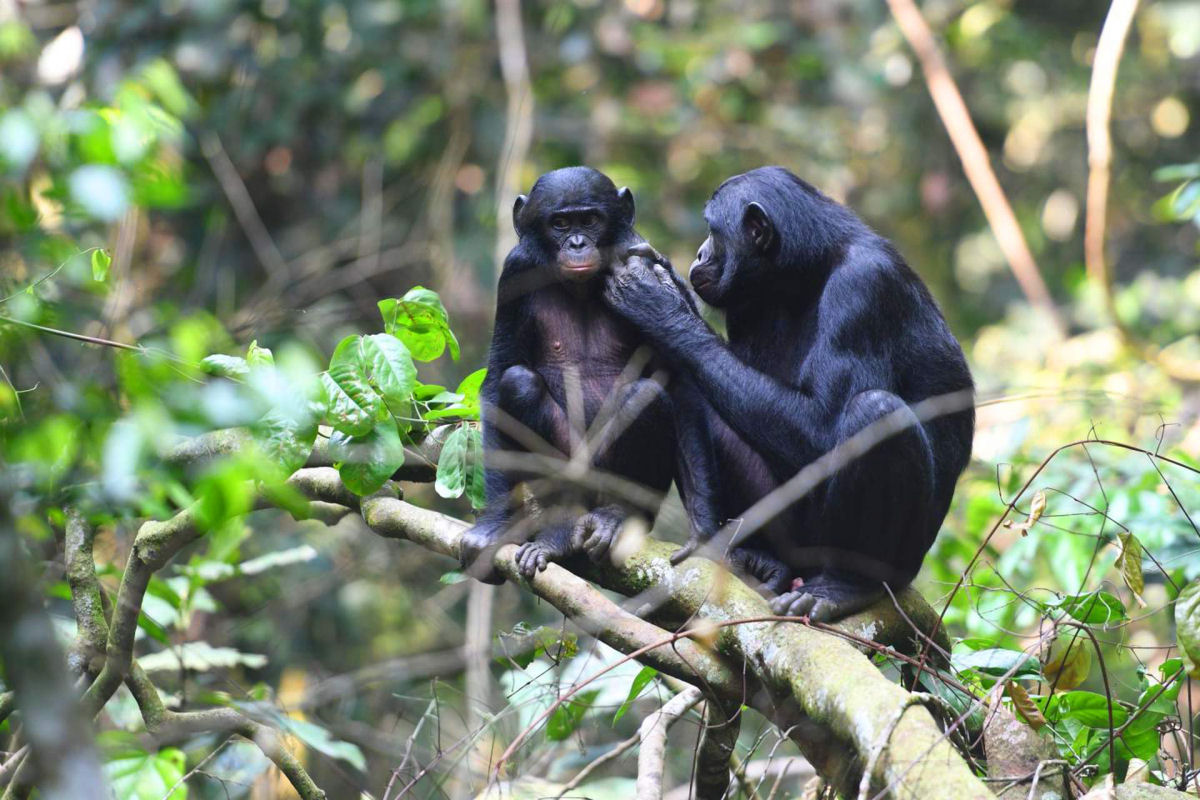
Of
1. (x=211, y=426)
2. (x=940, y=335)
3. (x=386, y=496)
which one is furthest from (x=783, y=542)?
(x=211, y=426)

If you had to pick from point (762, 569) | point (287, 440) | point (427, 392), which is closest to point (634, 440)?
point (762, 569)

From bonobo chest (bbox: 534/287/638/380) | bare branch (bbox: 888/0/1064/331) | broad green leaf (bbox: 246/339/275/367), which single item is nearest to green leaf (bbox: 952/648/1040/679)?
bonobo chest (bbox: 534/287/638/380)

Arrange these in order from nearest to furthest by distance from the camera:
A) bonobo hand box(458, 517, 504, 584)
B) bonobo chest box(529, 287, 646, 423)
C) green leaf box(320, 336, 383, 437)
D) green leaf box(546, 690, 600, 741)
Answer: green leaf box(320, 336, 383, 437) < bonobo hand box(458, 517, 504, 584) < green leaf box(546, 690, 600, 741) < bonobo chest box(529, 287, 646, 423)

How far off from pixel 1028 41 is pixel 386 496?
34.2ft

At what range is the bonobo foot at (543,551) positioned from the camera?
167 inches

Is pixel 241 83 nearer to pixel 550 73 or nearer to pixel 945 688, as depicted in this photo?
pixel 550 73

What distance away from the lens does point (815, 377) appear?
4.61 m

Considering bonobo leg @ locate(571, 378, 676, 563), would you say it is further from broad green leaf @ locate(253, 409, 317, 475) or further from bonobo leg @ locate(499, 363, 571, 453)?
broad green leaf @ locate(253, 409, 317, 475)

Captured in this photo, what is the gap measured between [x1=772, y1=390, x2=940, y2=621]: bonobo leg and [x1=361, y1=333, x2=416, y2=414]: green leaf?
1.52m

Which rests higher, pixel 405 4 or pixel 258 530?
pixel 405 4

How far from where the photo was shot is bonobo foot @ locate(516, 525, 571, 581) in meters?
4.25

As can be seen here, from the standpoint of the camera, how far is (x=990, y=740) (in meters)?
3.96

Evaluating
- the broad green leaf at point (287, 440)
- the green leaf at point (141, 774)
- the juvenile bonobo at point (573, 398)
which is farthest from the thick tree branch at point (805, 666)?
the green leaf at point (141, 774)

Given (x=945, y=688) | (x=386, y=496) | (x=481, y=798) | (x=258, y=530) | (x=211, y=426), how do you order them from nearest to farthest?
(x=211, y=426) → (x=481, y=798) → (x=945, y=688) → (x=386, y=496) → (x=258, y=530)
